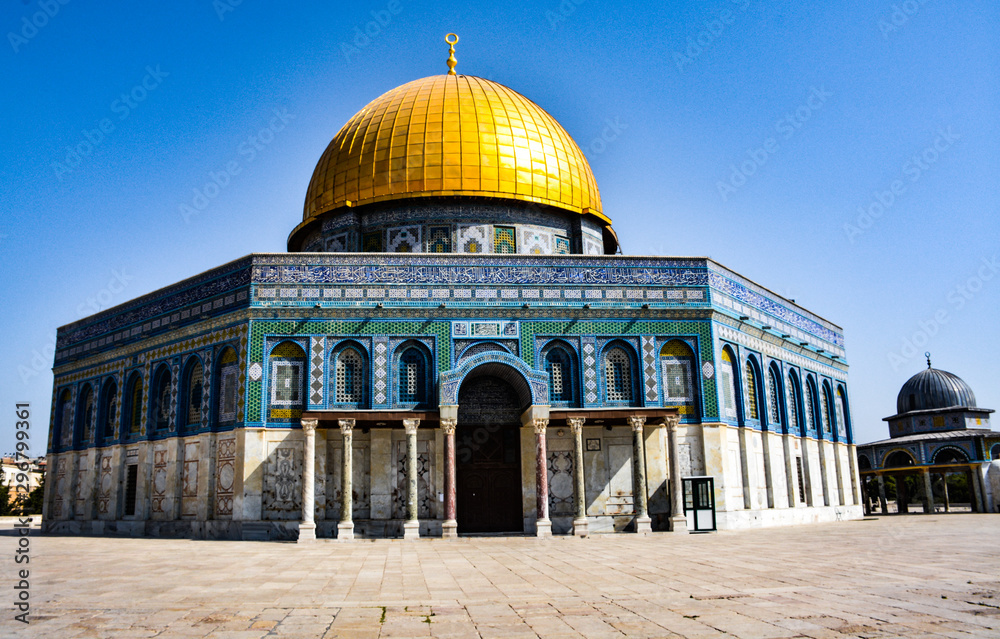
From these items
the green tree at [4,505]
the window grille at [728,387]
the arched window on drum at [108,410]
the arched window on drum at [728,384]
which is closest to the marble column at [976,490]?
the arched window on drum at [728,384]

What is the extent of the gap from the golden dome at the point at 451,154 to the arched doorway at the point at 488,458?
7.14 metres

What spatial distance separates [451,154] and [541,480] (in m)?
11.6

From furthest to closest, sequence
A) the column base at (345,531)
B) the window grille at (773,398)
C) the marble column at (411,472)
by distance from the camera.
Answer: the window grille at (773,398) < the marble column at (411,472) < the column base at (345,531)

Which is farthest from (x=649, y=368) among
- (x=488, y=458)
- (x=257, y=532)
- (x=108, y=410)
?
(x=108, y=410)

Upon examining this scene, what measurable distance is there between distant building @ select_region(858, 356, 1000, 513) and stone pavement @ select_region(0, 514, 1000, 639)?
28.3 meters

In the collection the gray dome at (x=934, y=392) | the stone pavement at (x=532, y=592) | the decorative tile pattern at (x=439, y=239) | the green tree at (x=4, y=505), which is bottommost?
the stone pavement at (x=532, y=592)

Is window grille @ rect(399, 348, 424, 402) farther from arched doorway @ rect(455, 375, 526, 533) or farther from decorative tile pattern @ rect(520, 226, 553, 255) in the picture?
decorative tile pattern @ rect(520, 226, 553, 255)

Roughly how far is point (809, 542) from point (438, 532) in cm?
950

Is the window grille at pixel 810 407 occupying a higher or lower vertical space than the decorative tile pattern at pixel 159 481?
higher

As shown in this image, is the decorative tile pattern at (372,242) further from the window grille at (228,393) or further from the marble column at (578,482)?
the marble column at (578,482)

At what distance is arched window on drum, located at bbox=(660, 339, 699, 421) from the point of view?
22.9 metres

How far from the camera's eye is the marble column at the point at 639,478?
2117 cm

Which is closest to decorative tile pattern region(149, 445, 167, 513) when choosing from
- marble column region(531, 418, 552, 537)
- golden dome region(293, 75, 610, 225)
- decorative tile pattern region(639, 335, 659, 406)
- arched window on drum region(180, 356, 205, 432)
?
arched window on drum region(180, 356, 205, 432)

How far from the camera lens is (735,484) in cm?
2347
